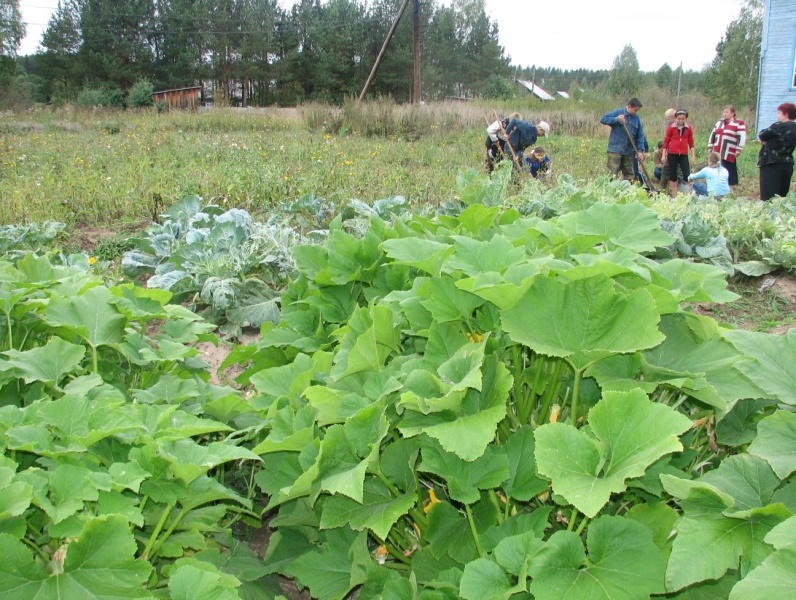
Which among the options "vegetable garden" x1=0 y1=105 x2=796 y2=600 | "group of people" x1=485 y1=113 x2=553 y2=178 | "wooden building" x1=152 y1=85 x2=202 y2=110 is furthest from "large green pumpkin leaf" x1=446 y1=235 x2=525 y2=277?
"wooden building" x1=152 y1=85 x2=202 y2=110

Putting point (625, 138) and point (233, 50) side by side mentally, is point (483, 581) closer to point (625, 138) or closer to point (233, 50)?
point (625, 138)

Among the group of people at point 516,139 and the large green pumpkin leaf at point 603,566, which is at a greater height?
the group of people at point 516,139

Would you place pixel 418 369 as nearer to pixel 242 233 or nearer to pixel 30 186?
pixel 242 233

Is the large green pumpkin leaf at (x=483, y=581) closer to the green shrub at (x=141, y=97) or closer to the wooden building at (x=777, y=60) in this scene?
the wooden building at (x=777, y=60)

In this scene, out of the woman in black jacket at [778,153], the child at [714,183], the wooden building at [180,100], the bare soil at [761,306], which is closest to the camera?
the bare soil at [761,306]

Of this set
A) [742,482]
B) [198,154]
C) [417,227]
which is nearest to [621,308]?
[742,482]

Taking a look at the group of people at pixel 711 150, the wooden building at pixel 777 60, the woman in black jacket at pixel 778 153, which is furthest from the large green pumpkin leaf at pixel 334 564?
the wooden building at pixel 777 60

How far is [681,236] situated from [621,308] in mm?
3886

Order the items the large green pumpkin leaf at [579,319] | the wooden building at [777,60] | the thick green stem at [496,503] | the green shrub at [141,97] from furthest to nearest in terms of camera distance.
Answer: the green shrub at [141,97], the wooden building at [777,60], the thick green stem at [496,503], the large green pumpkin leaf at [579,319]

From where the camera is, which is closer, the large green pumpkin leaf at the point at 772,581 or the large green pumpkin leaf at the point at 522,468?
the large green pumpkin leaf at the point at 772,581

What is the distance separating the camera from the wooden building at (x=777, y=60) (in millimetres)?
15094

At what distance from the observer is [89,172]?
24.6ft

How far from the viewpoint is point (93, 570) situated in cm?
99

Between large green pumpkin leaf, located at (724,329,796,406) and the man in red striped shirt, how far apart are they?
991cm
